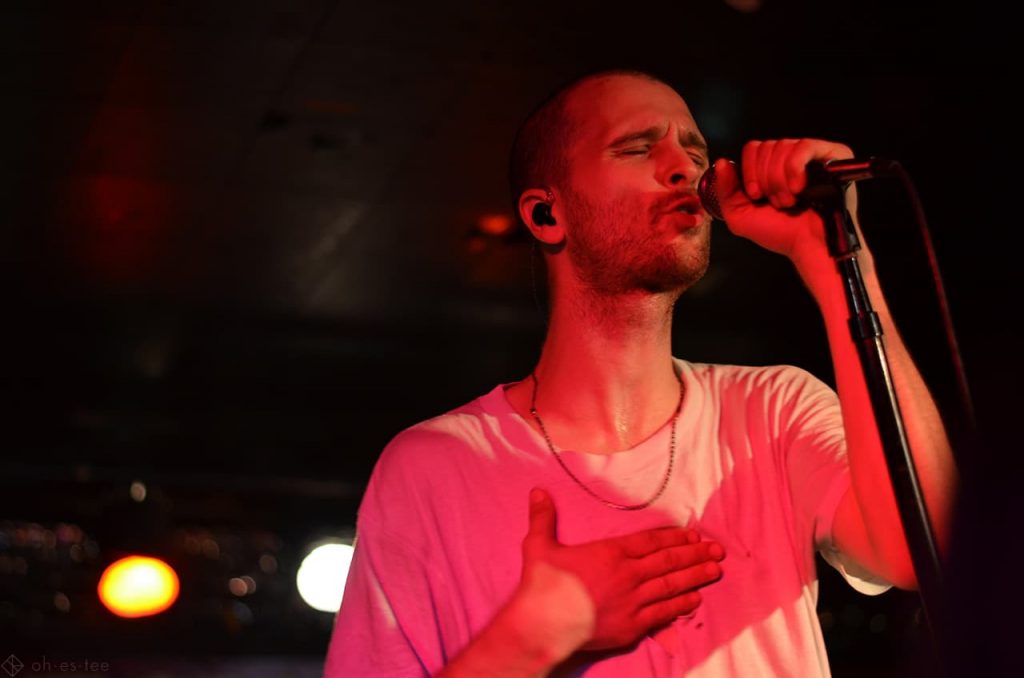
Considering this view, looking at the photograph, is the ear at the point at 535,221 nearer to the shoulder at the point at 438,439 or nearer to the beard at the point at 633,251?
the beard at the point at 633,251

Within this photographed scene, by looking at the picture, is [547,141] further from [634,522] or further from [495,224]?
[495,224]

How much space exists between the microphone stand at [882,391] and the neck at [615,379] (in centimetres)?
49

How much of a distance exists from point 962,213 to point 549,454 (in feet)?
13.8

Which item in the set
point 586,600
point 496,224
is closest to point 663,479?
point 586,600

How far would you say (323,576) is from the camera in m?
7.80

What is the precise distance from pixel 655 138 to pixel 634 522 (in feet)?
2.00

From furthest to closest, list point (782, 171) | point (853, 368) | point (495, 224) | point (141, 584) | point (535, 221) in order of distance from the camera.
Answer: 1. point (141, 584)
2. point (495, 224)
3. point (535, 221)
4. point (853, 368)
5. point (782, 171)

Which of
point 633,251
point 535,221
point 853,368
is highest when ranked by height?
point 535,221

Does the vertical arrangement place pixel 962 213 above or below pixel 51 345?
below

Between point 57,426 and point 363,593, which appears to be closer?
point 363,593

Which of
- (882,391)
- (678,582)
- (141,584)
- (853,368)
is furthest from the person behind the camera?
(141,584)

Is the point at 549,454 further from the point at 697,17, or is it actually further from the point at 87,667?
the point at 87,667

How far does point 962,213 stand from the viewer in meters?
5.61

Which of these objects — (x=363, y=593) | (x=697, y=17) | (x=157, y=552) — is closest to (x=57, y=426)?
(x=157, y=552)
